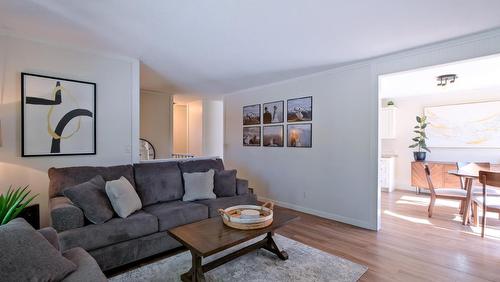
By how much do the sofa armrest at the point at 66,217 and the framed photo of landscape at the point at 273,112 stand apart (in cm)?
344

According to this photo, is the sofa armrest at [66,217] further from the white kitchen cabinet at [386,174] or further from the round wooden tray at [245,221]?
the white kitchen cabinet at [386,174]

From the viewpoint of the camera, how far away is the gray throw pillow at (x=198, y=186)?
324cm

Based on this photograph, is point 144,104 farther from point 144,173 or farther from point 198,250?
point 198,250

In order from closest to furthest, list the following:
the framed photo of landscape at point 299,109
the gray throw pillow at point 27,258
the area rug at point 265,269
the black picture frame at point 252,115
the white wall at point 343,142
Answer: the gray throw pillow at point 27,258
the area rug at point 265,269
the white wall at point 343,142
the framed photo of landscape at point 299,109
the black picture frame at point 252,115

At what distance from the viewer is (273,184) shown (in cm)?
478

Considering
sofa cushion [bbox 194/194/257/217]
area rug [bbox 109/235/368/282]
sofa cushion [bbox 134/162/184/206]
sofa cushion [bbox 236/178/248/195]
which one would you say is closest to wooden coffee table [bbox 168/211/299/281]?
area rug [bbox 109/235/368/282]

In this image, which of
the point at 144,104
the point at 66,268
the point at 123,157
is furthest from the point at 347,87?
the point at 144,104

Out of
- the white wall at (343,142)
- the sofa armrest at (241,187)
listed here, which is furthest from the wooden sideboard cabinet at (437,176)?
the sofa armrest at (241,187)

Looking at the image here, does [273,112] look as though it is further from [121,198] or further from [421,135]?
[421,135]

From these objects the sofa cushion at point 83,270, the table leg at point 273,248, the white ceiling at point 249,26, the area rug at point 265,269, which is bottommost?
the area rug at point 265,269

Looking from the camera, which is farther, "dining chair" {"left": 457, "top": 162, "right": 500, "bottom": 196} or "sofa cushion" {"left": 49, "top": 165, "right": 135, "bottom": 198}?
"dining chair" {"left": 457, "top": 162, "right": 500, "bottom": 196}

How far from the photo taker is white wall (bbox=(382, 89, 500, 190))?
195 inches

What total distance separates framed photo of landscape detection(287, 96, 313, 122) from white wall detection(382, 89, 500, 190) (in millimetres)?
3333

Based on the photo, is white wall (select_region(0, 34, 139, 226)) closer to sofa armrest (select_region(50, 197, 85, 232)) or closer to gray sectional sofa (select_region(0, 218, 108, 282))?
sofa armrest (select_region(50, 197, 85, 232))
